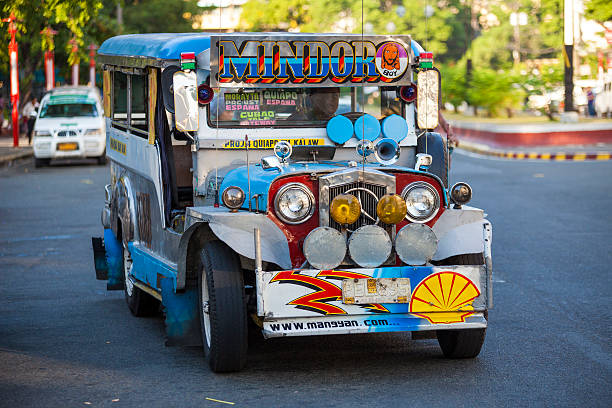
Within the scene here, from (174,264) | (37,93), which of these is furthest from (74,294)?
(37,93)

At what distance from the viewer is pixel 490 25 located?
3391 inches

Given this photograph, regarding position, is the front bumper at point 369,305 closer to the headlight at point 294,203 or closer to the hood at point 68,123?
the headlight at point 294,203

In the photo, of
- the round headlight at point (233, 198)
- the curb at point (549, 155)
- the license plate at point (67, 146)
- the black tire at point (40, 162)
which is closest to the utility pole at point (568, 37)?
the curb at point (549, 155)

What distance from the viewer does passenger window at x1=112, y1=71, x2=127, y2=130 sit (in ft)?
32.3

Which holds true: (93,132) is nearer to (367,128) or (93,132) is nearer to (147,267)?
(147,267)

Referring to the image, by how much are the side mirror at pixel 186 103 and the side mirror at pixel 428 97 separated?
1593mm

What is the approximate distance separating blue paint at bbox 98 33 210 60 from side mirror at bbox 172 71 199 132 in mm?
305

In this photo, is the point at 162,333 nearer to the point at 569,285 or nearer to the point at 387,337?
the point at 387,337

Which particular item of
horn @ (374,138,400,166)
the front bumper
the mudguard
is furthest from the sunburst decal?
horn @ (374,138,400,166)

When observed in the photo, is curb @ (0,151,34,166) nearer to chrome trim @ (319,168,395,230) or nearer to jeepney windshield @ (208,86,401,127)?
jeepney windshield @ (208,86,401,127)

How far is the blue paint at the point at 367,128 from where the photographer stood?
8359mm

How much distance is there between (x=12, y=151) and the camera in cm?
3406

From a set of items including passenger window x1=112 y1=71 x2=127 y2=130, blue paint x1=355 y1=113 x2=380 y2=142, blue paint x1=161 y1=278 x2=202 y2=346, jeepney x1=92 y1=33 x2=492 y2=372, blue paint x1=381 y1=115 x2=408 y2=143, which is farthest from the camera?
passenger window x1=112 y1=71 x2=127 y2=130

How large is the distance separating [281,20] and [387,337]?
A: 80046mm
